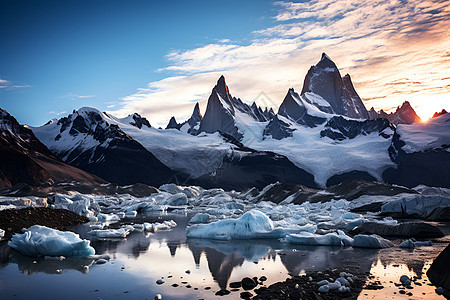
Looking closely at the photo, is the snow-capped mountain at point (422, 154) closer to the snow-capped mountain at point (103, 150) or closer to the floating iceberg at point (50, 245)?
the snow-capped mountain at point (103, 150)

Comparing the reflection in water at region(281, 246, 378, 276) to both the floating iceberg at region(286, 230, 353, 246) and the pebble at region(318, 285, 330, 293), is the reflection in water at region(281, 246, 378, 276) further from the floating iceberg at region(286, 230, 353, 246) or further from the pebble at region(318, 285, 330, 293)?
the pebble at region(318, 285, 330, 293)

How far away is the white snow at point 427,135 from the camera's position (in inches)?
5973

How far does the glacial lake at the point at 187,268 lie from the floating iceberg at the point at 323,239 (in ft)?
2.03

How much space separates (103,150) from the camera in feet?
557

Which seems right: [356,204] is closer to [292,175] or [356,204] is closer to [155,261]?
[155,261]

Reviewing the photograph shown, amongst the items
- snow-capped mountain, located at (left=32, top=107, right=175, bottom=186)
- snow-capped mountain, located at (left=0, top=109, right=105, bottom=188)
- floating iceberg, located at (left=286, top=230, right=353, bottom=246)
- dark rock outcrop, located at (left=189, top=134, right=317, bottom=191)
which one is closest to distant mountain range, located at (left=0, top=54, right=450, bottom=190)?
snow-capped mountain, located at (left=32, top=107, right=175, bottom=186)

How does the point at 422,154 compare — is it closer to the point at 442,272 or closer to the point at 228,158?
the point at 228,158

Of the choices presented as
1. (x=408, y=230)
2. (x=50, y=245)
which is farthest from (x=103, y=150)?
(x=408, y=230)

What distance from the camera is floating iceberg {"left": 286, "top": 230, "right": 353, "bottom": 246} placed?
19.2 meters

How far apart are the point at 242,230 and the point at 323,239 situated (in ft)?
17.0

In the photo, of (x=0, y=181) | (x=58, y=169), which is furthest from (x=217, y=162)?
(x=0, y=181)

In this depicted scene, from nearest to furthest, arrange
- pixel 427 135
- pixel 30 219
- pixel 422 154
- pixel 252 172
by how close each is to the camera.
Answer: pixel 30 219 < pixel 422 154 < pixel 427 135 < pixel 252 172

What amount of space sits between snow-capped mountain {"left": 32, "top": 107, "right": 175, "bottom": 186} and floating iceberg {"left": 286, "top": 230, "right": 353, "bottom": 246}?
454ft

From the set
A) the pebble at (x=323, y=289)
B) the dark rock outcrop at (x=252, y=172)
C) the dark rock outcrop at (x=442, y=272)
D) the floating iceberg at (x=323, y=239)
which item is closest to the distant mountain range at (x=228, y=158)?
the dark rock outcrop at (x=252, y=172)
